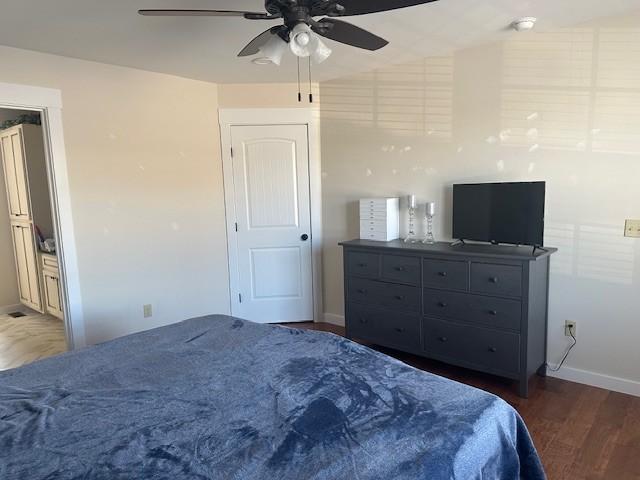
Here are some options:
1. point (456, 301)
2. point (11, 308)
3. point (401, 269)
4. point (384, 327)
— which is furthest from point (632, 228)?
point (11, 308)

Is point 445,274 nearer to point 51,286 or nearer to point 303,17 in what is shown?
point 303,17

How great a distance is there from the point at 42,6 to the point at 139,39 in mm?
635

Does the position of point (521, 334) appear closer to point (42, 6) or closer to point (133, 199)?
point (133, 199)

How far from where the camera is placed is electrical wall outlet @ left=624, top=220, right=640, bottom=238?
2.78 metres

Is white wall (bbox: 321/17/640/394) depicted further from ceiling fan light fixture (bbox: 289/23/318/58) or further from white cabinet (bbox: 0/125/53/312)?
white cabinet (bbox: 0/125/53/312)

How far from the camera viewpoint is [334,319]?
4.52 m

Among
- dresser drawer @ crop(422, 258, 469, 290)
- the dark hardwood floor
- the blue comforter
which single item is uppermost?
dresser drawer @ crop(422, 258, 469, 290)

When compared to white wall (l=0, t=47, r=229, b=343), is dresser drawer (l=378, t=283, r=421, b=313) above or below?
below

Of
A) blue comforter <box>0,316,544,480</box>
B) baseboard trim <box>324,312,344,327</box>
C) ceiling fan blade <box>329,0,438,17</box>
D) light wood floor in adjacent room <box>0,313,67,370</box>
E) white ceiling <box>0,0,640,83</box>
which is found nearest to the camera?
blue comforter <box>0,316,544,480</box>

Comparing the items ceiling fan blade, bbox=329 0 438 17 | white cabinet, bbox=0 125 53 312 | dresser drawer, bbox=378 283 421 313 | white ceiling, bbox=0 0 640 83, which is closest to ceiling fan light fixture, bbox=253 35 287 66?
ceiling fan blade, bbox=329 0 438 17

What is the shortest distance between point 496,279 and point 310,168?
2142 millimetres

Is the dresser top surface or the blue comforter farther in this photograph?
the dresser top surface

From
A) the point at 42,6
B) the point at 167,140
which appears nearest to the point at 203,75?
the point at 167,140

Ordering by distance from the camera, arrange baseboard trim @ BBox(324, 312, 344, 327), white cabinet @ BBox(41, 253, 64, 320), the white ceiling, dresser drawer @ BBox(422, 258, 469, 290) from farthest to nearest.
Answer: white cabinet @ BBox(41, 253, 64, 320) → baseboard trim @ BBox(324, 312, 344, 327) → dresser drawer @ BBox(422, 258, 469, 290) → the white ceiling
